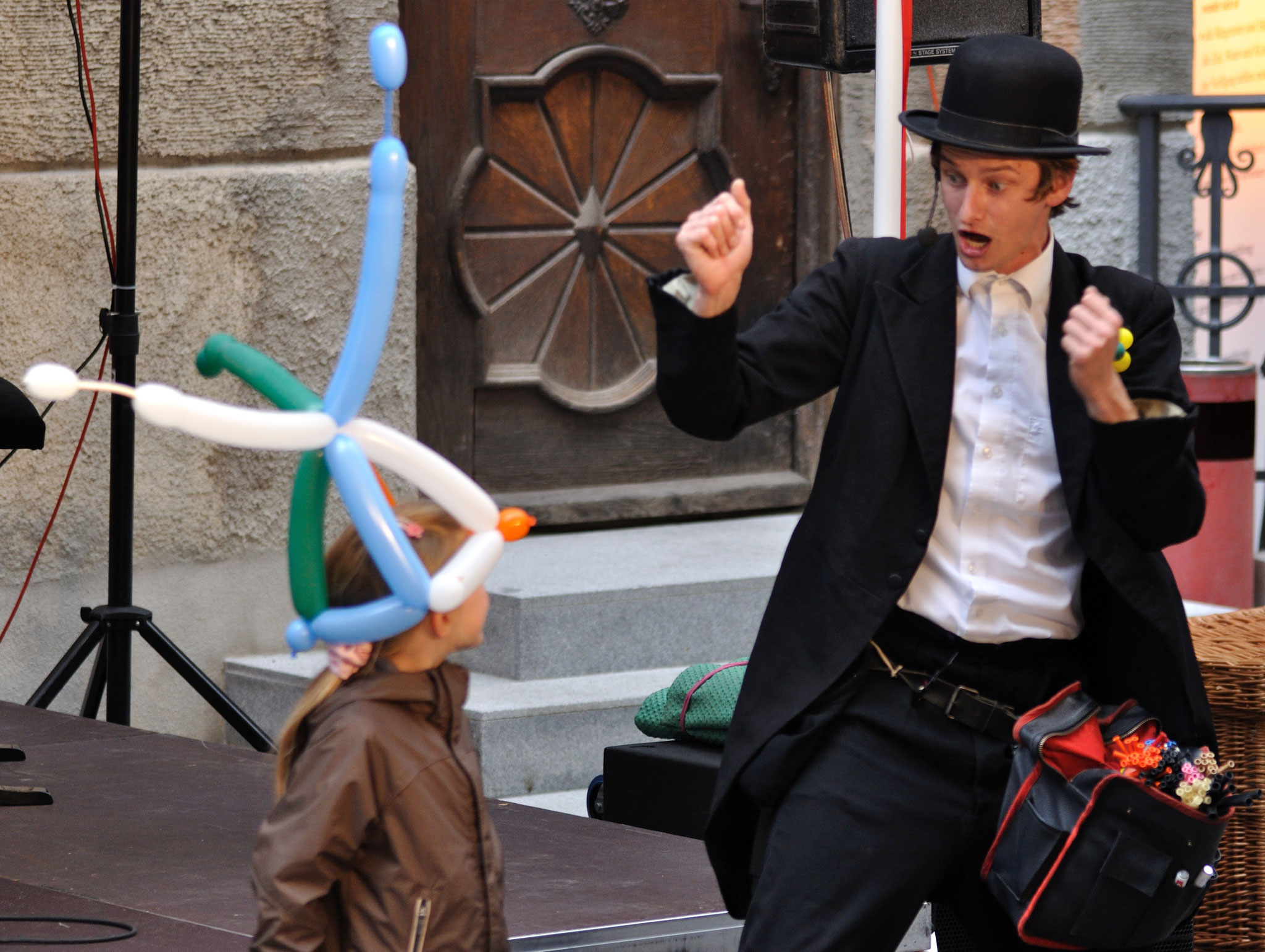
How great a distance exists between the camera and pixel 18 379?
5.10 m

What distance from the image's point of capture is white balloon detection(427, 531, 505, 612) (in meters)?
2.11

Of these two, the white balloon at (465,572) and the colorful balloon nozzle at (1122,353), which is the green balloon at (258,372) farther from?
the colorful balloon nozzle at (1122,353)

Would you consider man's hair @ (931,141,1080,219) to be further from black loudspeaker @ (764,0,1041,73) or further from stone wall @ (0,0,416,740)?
stone wall @ (0,0,416,740)

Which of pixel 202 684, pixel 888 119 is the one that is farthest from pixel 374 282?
pixel 202 684

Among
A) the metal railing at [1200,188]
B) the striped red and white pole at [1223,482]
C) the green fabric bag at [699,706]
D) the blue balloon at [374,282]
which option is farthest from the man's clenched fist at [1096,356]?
the metal railing at [1200,188]

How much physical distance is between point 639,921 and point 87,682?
2408 mm

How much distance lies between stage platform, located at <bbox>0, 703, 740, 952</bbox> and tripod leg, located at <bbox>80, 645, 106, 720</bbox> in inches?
5.9

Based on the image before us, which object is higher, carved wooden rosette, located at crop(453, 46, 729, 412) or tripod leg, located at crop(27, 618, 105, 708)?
carved wooden rosette, located at crop(453, 46, 729, 412)

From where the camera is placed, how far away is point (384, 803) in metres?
2.13

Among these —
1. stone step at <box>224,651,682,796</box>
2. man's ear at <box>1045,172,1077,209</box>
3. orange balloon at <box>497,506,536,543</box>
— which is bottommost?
stone step at <box>224,651,682,796</box>

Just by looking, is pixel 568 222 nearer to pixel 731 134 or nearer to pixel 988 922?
pixel 731 134

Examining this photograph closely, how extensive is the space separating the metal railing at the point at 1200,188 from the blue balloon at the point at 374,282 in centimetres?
456

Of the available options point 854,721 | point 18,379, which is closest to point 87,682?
point 18,379

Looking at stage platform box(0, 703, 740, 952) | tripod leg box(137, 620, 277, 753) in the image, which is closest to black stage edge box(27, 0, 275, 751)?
tripod leg box(137, 620, 277, 753)
